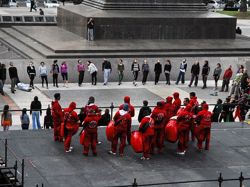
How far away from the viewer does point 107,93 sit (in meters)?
30.2

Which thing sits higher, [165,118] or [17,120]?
[165,118]

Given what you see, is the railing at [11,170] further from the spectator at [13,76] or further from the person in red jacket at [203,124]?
the spectator at [13,76]

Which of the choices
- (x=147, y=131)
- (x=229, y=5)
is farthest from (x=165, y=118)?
(x=229, y=5)

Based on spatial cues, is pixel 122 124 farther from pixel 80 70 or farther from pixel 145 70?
pixel 145 70

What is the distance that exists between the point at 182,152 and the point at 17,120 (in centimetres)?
759

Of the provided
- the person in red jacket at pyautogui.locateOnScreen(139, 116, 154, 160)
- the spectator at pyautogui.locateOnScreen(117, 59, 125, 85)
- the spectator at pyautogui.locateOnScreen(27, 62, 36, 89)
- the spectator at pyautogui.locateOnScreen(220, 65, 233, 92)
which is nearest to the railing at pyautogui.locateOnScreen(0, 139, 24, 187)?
the person in red jacket at pyautogui.locateOnScreen(139, 116, 154, 160)

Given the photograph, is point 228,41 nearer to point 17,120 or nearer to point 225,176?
point 17,120

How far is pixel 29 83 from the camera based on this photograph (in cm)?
3100

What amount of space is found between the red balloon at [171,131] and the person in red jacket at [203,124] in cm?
61

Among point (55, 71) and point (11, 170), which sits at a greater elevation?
point (11, 170)

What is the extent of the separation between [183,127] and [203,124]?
60cm

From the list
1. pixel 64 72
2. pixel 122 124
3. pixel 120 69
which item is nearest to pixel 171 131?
pixel 122 124

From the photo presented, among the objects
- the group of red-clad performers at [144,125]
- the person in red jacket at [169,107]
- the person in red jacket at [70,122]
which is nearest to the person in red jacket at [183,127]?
the group of red-clad performers at [144,125]

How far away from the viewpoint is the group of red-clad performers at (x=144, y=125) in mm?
18250
